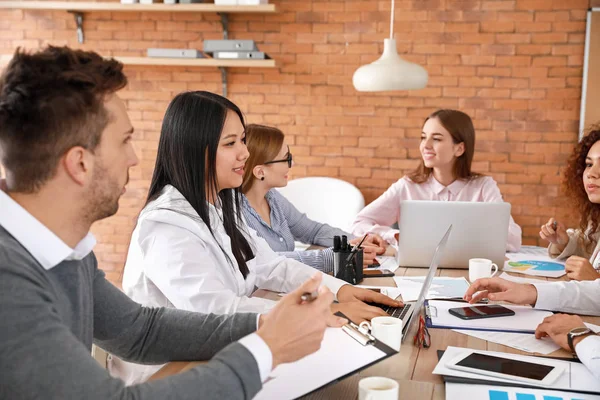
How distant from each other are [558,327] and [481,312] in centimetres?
26

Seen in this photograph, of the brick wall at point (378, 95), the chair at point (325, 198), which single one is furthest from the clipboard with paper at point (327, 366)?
the brick wall at point (378, 95)

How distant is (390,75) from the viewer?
3039 millimetres

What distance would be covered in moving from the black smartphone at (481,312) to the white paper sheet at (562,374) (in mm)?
278

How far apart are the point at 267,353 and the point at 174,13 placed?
382cm

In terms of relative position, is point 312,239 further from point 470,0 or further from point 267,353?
point 470,0

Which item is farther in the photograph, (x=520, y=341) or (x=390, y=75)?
(x=390, y=75)

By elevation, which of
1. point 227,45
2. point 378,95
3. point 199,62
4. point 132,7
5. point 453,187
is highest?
point 132,7

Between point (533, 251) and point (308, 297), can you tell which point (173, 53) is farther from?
point (308, 297)

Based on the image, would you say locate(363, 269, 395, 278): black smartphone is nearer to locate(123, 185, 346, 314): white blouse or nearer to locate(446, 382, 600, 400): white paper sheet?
locate(123, 185, 346, 314): white blouse

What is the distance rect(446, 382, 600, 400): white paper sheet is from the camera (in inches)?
44.4

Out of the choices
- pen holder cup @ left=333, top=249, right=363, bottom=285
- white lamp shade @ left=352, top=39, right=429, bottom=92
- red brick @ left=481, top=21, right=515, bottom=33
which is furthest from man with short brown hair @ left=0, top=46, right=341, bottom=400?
red brick @ left=481, top=21, right=515, bottom=33

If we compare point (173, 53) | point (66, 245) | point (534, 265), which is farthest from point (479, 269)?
point (173, 53)

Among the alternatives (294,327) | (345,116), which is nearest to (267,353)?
(294,327)

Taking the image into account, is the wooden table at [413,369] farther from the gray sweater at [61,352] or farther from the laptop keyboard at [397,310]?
the gray sweater at [61,352]
